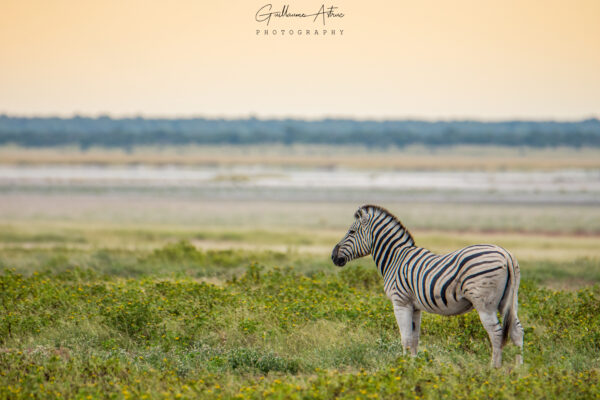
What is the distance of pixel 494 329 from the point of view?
838cm

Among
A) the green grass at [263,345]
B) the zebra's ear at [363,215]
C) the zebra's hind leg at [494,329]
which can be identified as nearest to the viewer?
the green grass at [263,345]

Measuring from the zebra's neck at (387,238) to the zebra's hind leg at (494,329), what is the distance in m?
1.47

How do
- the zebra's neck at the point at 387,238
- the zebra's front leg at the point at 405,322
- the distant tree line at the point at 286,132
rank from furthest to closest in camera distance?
the distant tree line at the point at 286,132 → the zebra's neck at the point at 387,238 → the zebra's front leg at the point at 405,322

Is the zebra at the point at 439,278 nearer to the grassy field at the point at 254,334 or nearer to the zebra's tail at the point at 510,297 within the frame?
the zebra's tail at the point at 510,297

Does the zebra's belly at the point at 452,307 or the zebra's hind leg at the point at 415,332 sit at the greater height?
the zebra's belly at the point at 452,307

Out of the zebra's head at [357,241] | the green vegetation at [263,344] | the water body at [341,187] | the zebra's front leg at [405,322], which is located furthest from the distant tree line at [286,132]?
the zebra's front leg at [405,322]

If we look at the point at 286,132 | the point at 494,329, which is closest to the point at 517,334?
the point at 494,329

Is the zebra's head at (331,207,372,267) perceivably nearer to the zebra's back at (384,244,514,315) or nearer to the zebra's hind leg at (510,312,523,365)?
the zebra's back at (384,244,514,315)

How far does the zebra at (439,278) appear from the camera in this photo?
27.1ft

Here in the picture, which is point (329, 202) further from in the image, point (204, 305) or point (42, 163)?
point (42, 163)

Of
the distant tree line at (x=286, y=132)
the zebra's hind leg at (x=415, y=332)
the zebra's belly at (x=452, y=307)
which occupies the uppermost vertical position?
the distant tree line at (x=286, y=132)

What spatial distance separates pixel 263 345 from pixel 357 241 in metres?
2.18

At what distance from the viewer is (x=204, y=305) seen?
11750 mm

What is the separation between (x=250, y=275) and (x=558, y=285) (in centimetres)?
786
